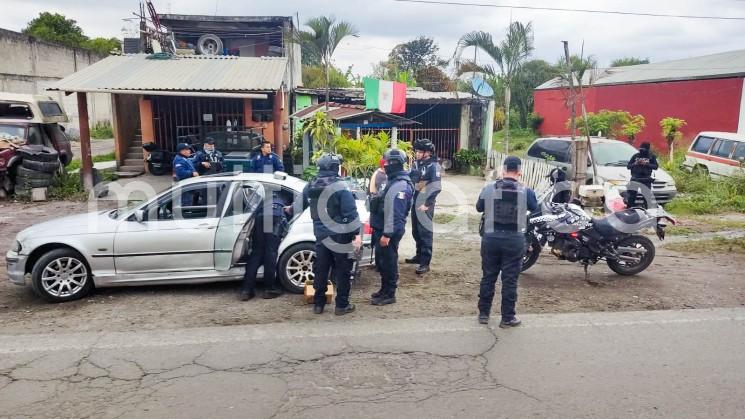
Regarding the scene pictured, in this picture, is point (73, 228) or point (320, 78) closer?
point (73, 228)

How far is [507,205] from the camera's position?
212 inches

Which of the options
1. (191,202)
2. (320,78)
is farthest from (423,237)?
(320,78)

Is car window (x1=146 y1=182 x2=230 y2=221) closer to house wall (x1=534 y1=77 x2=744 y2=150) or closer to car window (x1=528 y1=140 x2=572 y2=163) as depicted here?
car window (x1=528 y1=140 x2=572 y2=163)

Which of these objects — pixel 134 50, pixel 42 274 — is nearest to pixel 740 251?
pixel 42 274

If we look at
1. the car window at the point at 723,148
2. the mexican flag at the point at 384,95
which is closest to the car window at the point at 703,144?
the car window at the point at 723,148

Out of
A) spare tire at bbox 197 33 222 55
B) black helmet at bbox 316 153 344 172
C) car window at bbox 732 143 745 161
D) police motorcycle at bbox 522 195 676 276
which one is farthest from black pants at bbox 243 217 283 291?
spare tire at bbox 197 33 222 55

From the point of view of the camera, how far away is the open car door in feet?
20.4

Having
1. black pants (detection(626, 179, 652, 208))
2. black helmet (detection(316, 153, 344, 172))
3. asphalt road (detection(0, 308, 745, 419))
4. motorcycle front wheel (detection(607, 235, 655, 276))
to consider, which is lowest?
asphalt road (detection(0, 308, 745, 419))

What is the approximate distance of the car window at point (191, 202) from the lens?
20.9 feet

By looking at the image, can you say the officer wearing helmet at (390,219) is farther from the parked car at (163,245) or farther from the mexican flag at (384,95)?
the mexican flag at (384,95)

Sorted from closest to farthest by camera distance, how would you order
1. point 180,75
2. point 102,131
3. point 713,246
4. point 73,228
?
1. point 73,228
2. point 713,246
3. point 180,75
4. point 102,131

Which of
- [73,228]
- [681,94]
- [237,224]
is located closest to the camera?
[73,228]

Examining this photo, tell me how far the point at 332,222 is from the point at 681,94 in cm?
2122

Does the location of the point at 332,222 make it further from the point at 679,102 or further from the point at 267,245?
the point at 679,102
